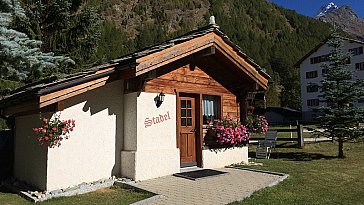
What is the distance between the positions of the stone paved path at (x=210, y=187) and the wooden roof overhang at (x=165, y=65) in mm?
2754

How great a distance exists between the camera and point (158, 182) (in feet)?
26.9

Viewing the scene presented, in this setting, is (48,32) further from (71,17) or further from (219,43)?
(219,43)

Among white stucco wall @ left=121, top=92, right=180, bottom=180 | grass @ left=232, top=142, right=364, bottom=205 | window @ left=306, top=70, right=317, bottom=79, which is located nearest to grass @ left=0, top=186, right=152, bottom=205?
white stucco wall @ left=121, top=92, right=180, bottom=180

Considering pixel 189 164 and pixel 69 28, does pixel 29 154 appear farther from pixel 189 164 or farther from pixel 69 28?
pixel 69 28

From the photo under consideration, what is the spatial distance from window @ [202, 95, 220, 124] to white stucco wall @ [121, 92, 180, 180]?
165cm

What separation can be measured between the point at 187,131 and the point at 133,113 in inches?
83.0

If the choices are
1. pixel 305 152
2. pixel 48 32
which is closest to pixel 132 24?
pixel 48 32

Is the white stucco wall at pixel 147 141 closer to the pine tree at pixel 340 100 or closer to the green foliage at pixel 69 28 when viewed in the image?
the pine tree at pixel 340 100

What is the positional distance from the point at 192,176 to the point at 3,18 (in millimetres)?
6119

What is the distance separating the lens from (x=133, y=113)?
869 centimetres

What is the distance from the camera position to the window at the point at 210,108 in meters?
10.7

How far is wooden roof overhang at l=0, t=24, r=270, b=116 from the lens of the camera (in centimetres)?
720

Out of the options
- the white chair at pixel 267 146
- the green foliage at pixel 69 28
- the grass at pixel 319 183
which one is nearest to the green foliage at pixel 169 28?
the green foliage at pixel 69 28

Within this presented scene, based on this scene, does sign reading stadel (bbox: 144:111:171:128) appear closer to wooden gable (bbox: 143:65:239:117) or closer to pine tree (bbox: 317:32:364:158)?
wooden gable (bbox: 143:65:239:117)
